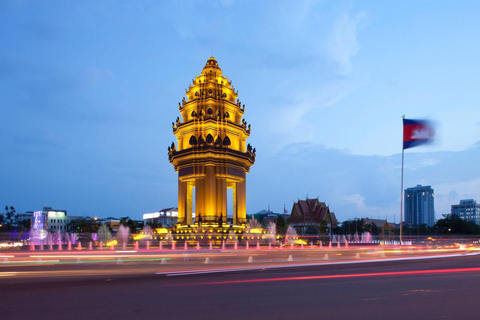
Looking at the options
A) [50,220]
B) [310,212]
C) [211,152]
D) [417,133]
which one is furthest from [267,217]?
[417,133]

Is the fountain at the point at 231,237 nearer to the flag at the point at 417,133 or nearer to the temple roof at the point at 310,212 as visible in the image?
the flag at the point at 417,133

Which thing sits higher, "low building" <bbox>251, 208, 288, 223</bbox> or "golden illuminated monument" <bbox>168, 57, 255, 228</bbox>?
"golden illuminated monument" <bbox>168, 57, 255, 228</bbox>

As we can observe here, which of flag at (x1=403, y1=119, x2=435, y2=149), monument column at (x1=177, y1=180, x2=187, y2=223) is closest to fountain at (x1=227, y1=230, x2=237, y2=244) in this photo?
monument column at (x1=177, y1=180, x2=187, y2=223)

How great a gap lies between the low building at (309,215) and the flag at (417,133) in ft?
225

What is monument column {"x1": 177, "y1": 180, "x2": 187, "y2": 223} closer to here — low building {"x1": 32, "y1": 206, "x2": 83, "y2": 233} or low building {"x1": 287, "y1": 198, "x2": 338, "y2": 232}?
low building {"x1": 287, "y1": 198, "x2": 338, "y2": 232}

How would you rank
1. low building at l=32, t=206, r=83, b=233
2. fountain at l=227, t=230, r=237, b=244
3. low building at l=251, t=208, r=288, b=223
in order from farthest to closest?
1. low building at l=32, t=206, r=83, b=233
2. low building at l=251, t=208, r=288, b=223
3. fountain at l=227, t=230, r=237, b=244

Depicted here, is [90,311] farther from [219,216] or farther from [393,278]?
[219,216]

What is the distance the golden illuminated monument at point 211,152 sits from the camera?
146 feet

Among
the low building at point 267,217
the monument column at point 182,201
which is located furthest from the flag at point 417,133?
the low building at point 267,217

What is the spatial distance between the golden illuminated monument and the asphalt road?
1165 inches

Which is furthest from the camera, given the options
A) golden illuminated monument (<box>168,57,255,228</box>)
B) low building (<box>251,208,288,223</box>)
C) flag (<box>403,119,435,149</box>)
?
low building (<box>251,208,288,223</box>)

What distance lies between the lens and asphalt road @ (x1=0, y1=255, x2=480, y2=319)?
321 inches

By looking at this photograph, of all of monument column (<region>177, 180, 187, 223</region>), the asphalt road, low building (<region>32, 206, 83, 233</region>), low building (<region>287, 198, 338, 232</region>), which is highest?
monument column (<region>177, 180, 187, 223</region>)

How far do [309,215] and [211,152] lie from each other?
56.5m
